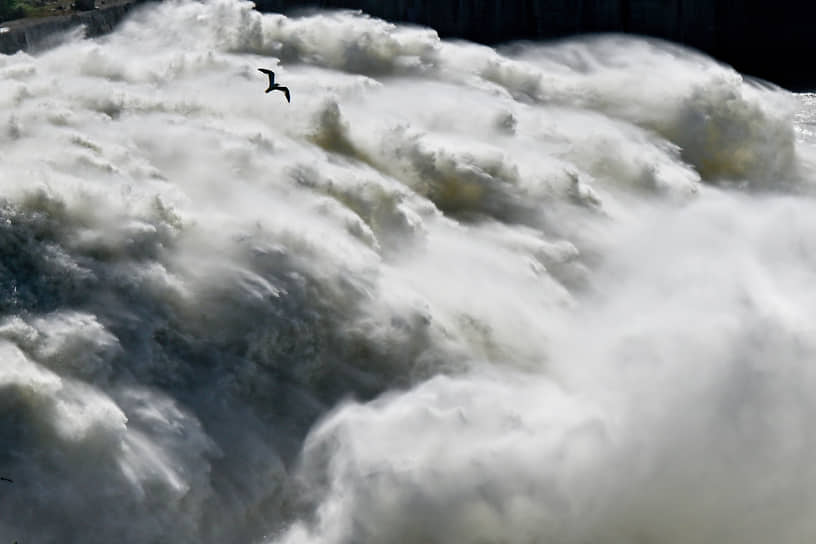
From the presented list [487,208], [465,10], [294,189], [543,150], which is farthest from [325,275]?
[465,10]

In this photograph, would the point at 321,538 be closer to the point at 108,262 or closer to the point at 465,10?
the point at 108,262

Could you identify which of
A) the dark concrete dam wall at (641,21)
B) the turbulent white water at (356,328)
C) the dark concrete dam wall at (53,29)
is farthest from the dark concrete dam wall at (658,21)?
the turbulent white water at (356,328)

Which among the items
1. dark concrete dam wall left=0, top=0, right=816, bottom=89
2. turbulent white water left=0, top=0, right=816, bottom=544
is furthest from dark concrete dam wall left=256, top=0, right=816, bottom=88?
turbulent white water left=0, top=0, right=816, bottom=544

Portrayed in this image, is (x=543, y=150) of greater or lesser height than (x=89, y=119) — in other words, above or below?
below

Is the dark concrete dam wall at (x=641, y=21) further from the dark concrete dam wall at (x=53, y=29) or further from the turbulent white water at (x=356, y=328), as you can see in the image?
the turbulent white water at (x=356, y=328)

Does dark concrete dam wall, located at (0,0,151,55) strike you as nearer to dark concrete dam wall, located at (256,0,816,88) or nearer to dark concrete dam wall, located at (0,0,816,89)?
dark concrete dam wall, located at (0,0,816,89)
